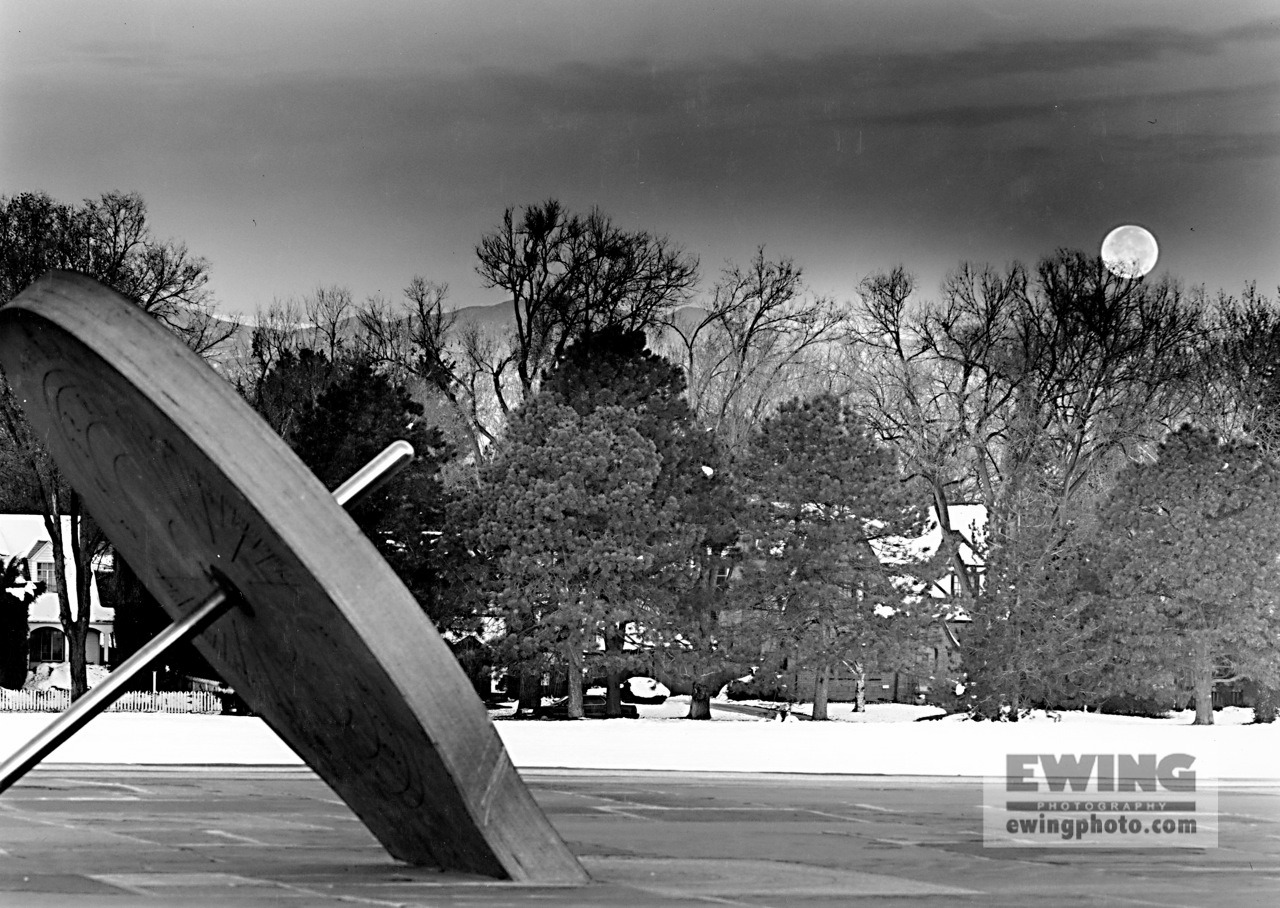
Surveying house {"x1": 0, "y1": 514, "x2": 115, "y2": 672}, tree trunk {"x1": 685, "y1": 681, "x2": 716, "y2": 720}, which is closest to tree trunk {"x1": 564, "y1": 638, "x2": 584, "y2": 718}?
tree trunk {"x1": 685, "y1": 681, "x2": 716, "y2": 720}

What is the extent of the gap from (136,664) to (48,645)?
53.0m

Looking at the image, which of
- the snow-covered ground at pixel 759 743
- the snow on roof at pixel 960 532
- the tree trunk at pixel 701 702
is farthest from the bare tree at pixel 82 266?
the snow on roof at pixel 960 532

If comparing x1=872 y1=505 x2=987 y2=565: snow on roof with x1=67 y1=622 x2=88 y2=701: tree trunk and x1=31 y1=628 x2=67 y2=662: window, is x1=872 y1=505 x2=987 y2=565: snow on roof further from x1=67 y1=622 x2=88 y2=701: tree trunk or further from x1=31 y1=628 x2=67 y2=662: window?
x1=31 y1=628 x2=67 y2=662: window

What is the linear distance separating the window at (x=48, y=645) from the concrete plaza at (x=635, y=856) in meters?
40.1

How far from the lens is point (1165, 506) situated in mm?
40906

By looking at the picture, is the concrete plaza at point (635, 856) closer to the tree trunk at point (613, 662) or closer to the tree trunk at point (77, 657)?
the tree trunk at point (613, 662)

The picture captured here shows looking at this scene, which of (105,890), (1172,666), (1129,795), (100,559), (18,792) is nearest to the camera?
(105,890)

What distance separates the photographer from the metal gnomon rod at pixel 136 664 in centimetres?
941

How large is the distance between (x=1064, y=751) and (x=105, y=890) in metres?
26.9

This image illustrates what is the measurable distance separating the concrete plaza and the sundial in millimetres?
579

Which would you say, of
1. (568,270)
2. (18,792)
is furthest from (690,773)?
(568,270)

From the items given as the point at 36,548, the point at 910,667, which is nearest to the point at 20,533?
the point at 36,548

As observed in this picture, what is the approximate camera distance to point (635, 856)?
13.2m

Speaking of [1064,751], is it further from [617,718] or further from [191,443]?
[191,443]
